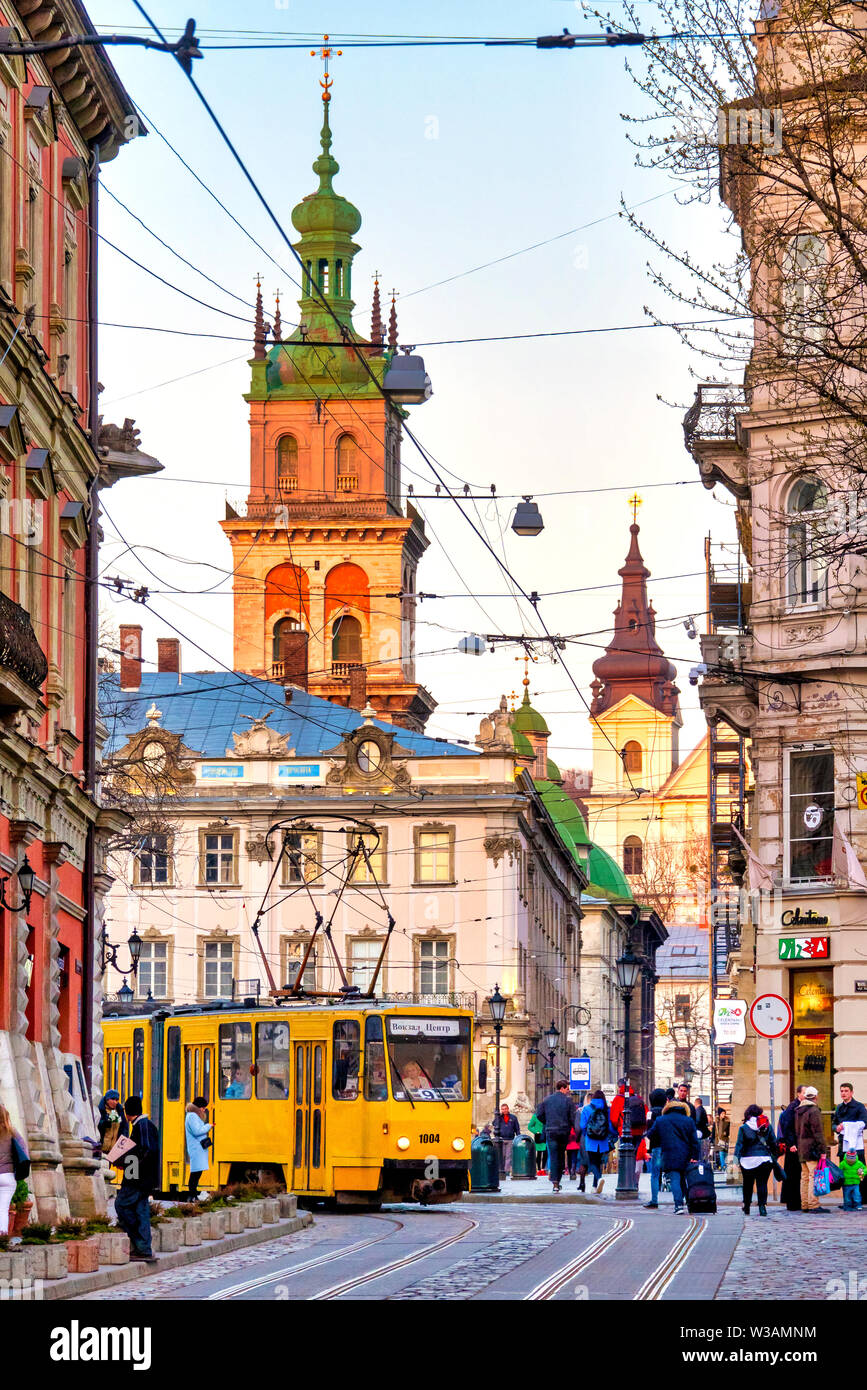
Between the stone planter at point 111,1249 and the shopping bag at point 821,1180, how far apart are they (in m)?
13.4

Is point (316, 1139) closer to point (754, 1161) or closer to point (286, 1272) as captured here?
point (754, 1161)

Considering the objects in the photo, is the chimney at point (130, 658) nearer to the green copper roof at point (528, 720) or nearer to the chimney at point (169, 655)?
the chimney at point (169, 655)

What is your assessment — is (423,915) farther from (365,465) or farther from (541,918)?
(365,465)

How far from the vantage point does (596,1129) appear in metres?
36.7

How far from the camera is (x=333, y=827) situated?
76.6 meters

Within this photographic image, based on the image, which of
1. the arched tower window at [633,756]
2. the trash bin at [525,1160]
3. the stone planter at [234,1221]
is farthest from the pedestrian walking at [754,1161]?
the arched tower window at [633,756]

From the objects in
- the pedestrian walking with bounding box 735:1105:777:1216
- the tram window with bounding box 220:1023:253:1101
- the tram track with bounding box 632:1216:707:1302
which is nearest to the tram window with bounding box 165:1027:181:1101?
the tram window with bounding box 220:1023:253:1101

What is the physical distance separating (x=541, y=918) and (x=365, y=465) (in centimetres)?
2599

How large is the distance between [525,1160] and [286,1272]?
86.6 feet
